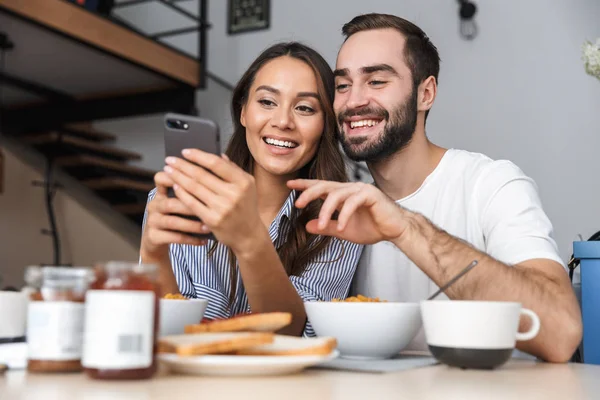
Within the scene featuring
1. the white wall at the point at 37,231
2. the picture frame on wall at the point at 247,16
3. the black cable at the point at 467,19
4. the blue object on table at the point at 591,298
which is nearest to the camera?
the blue object on table at the point at 591,298

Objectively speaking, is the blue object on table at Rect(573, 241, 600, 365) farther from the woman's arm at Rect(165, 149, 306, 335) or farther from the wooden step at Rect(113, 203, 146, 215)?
the wooden step at Rect(113, 203, 146, 215)

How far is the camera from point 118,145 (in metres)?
6.28

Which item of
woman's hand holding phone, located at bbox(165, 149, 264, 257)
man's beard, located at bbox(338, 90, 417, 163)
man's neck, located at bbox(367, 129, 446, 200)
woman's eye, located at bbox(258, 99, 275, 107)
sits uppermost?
woman's eye, located at bbox(258, 99, 275, 107)

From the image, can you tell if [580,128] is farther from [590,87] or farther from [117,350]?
[117,350]

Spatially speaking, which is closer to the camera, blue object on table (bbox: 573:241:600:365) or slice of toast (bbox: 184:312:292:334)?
slice of toast (bbox: 184:312:292:334)

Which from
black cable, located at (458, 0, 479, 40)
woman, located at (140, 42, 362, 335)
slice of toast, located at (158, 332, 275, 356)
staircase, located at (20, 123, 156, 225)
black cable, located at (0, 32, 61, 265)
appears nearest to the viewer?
slice of toast, located at (158, 332, 275, 356)

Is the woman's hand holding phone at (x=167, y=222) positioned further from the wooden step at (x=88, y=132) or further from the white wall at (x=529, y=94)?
the wooden step at (x=88, y=132)

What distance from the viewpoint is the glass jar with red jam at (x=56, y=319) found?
75 centimetres

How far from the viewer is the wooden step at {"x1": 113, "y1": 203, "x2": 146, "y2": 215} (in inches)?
228

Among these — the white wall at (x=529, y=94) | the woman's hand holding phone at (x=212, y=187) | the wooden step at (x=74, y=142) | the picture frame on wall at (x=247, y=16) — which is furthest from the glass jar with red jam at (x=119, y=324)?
the picture frame on wall at (x=247, y=16)

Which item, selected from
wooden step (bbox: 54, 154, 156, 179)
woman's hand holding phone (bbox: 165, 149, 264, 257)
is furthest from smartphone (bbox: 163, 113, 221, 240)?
wooden step (bbox: 54, 154, 156, 179)

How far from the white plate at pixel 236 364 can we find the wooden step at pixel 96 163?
5.17m

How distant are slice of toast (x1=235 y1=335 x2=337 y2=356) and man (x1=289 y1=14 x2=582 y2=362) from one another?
10.3 inches

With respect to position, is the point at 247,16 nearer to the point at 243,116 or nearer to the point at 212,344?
the point at 243,116
